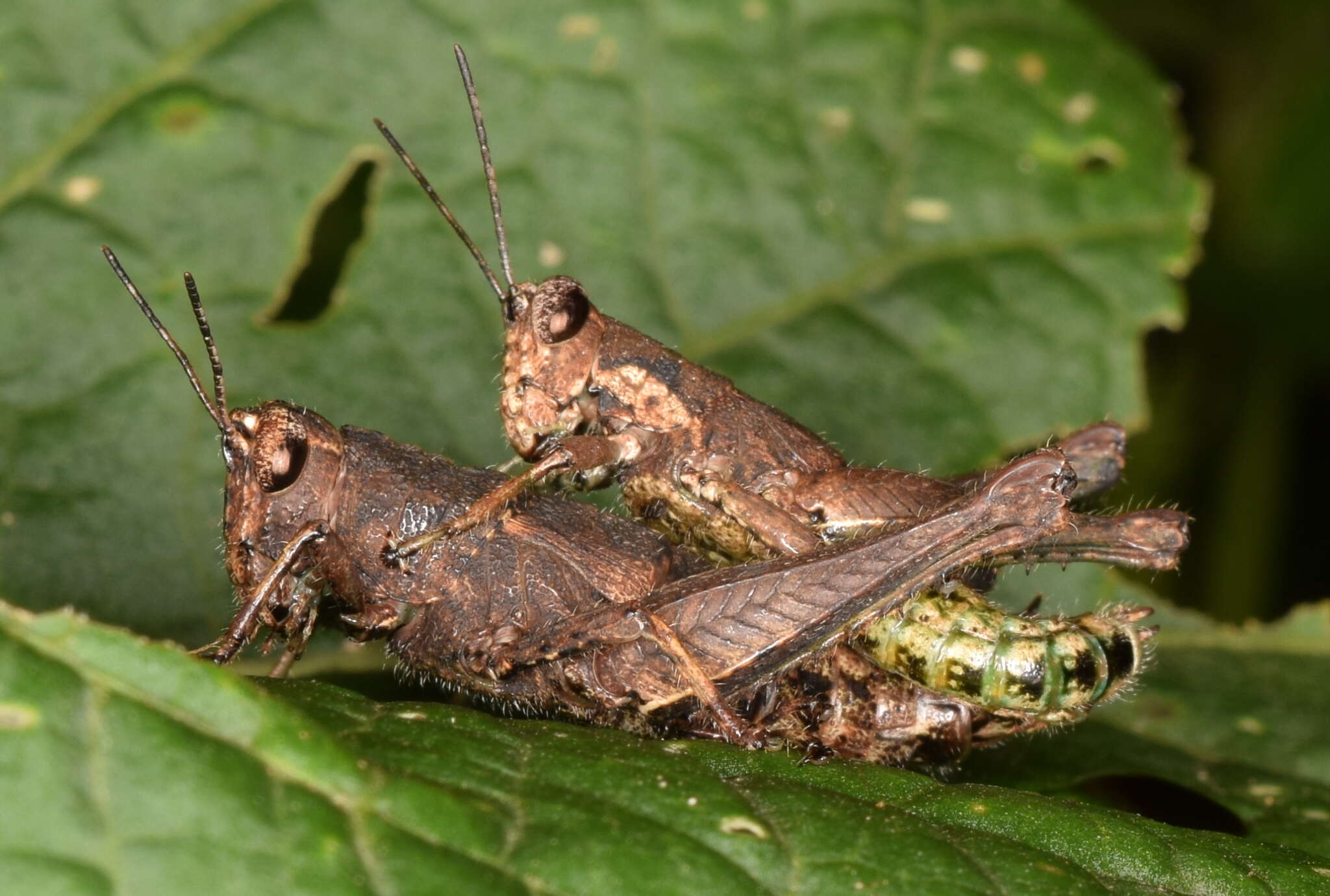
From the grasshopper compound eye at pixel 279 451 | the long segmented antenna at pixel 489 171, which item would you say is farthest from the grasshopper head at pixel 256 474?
the long segmented antenna at pixel 489 171

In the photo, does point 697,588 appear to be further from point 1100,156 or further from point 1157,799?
point 1100,156

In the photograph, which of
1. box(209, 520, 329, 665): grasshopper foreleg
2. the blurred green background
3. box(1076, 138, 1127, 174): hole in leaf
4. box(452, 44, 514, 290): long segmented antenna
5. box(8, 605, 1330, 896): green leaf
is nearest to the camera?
box(8, 605, 1330, 896): green leaf

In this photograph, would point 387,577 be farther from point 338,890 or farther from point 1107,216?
point 1107,216

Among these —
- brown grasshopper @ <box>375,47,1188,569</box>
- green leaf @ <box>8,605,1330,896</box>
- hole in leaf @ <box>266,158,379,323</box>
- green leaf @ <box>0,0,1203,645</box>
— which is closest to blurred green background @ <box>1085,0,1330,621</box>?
green leaf @ <box>0,0,1203,645</box>

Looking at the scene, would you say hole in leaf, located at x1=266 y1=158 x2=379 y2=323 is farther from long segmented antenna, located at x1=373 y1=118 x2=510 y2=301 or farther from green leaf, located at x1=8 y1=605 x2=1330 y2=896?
green leaf, located at x1=8 y1=605 x2=1330 y2=896

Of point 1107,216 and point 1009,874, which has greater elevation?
point 1107,216

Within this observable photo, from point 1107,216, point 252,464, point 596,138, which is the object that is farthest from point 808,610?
point 1107,216

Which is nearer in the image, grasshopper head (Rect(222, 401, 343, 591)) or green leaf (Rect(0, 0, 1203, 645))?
grasshopper head (Rect(222, 401, 343, 591))
